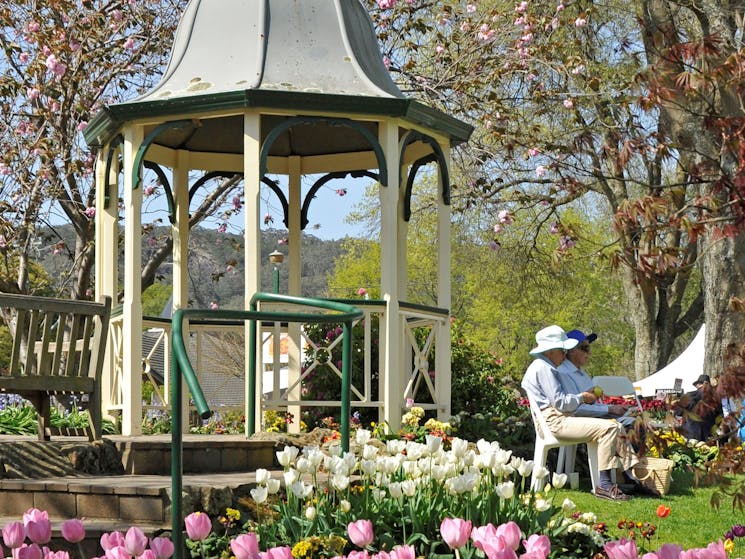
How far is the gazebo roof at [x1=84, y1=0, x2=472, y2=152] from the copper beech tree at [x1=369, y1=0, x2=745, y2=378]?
5.66ft

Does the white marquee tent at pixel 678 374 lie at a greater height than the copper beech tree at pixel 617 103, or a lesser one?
lesser

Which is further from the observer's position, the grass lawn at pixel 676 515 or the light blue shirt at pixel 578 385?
the light blue shirt at pixel 578 385

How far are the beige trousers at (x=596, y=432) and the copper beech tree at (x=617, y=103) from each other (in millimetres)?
1324

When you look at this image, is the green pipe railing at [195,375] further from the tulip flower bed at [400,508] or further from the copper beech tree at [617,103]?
the copper beech tree at [617,103]

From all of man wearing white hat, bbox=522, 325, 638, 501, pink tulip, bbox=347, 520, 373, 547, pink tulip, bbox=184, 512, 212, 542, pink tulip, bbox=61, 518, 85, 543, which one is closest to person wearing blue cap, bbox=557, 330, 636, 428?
man wearing white hat, bbox=522, 325, 638, 501

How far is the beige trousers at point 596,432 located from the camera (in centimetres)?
934

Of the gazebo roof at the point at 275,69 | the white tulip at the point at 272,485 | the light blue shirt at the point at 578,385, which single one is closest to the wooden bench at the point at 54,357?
the gazebo roof at the point at 275,69

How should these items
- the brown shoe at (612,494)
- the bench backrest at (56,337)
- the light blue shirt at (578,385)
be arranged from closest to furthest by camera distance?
the bench backrest at (56,337)
the brown shoe at (612,494)
the light blue shirt at (578,385)

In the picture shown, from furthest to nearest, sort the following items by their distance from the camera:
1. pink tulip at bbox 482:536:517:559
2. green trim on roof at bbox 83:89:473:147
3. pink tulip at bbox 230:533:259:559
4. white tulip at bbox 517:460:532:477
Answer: green trim on roof at bbox 83:89:473:147 → white tulip at bbox 517:460:532:477 → pink tulip at bbox 230:533:259:559 → pink tulip at bbox 482:536:517:559

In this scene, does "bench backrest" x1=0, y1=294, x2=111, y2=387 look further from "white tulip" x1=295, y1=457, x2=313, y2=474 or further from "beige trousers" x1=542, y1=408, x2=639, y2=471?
"beige trousers" x1=542, y1=408, x2=639, y2=471

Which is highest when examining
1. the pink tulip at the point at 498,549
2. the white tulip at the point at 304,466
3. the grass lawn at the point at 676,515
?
the white tulip at the point at 304,466

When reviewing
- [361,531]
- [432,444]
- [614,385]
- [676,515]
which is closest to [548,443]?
[676,515]

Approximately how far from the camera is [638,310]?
26.5m

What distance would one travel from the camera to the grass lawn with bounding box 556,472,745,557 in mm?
7566
